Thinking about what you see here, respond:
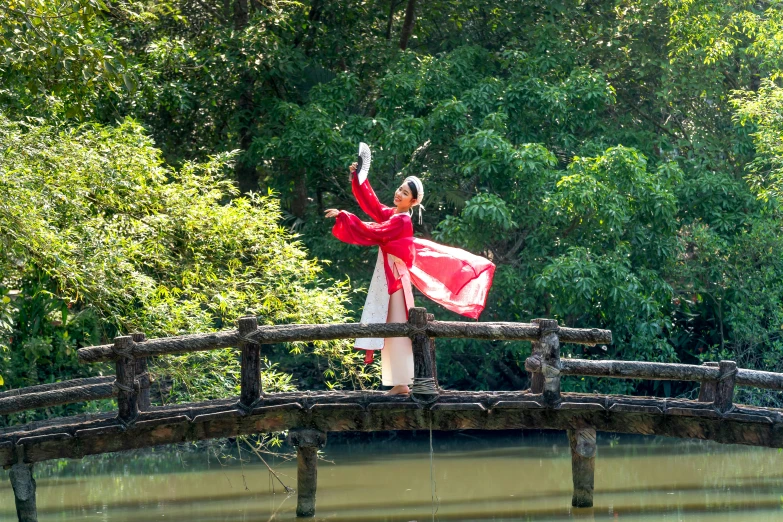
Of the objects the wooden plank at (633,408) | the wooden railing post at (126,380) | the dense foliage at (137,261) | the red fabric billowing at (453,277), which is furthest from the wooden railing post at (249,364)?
the wooden plank at (633,408)

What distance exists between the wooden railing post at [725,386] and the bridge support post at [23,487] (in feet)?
16.6

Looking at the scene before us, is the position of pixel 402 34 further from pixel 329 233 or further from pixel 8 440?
pixel 8 440

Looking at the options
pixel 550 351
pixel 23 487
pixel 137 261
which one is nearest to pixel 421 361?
pixel 550 351

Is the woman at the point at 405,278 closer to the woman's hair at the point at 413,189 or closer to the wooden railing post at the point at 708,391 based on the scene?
the woman's hair at the point at 413,189

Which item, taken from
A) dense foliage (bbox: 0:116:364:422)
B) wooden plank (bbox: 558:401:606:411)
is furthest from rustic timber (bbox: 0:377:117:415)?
wooden plank (bbox: 558:401:606:411)

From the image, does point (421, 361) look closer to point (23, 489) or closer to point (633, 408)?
point (633, 408)

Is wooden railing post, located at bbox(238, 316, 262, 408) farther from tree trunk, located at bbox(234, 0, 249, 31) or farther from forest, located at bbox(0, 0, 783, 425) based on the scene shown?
tree trunk, located at bbox(234, 0, 249, 31)

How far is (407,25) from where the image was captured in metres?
15.7

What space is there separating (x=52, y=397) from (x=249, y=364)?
4.71 ft

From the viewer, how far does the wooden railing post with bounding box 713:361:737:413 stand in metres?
7.87

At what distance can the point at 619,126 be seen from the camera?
15695mm

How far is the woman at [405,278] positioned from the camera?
26.3 ft

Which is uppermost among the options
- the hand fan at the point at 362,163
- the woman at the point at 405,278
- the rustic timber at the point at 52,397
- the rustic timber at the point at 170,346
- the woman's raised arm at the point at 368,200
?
the hand fan at the point at 362,163

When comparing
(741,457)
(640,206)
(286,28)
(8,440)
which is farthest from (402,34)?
(8,440)
